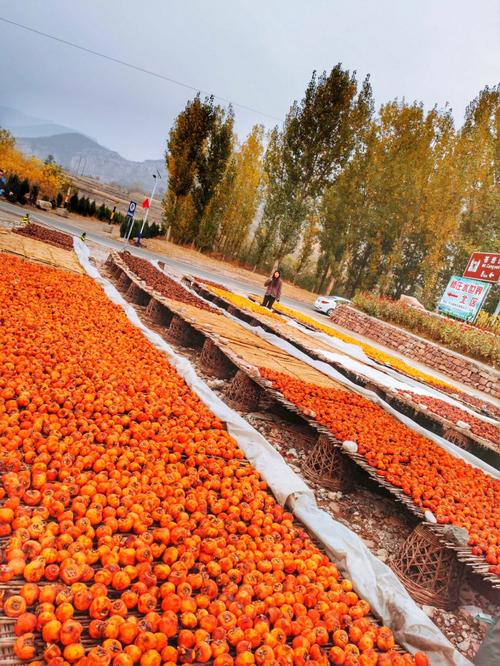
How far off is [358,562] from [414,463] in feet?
6.66

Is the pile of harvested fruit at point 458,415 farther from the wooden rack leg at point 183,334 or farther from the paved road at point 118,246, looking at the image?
the paved road at point 118,246

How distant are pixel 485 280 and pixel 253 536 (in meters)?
19.3

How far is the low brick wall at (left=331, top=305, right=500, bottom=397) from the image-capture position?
1497 centimetres

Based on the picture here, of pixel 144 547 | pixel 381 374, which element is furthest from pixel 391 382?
pixel 144 547

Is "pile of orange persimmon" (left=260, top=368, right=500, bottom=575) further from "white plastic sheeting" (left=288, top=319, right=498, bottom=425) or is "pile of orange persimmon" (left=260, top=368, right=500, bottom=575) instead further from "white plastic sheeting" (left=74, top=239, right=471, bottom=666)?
"white plastic sheeting" (left=288, top=319, right=498, bottom=425)

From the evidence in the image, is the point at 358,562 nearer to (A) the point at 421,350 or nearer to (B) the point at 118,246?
(A) the point at 421,350

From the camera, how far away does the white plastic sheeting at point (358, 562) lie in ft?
7.34

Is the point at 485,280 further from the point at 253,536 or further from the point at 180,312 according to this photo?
the point at 253,536

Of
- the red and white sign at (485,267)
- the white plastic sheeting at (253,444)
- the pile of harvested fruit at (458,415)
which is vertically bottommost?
the white plastic sheeting at (253,444)

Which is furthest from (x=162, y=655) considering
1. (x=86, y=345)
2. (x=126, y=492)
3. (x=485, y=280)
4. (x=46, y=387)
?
(x=485, y=280)

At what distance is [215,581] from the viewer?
7.23ft

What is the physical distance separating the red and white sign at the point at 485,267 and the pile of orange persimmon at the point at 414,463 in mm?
15148

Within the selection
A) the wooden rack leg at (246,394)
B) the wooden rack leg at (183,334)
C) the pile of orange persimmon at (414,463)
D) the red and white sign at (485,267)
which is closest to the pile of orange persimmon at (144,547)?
the pile of orange persimmon at (414,463)

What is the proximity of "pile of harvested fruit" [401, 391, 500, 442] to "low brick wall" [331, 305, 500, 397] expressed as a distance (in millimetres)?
7883
